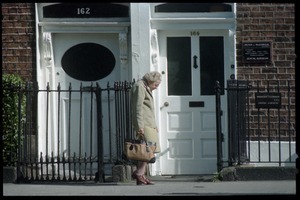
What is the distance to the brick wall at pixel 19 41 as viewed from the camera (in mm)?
14555

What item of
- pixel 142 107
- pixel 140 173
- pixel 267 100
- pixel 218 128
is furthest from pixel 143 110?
pixel 267 100

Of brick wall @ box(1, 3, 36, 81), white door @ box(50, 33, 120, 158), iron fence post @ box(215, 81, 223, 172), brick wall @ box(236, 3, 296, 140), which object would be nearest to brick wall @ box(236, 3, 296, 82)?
brick wall @ box(236, 3, 296, 140)

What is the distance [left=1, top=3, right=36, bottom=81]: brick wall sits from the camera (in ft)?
47.8

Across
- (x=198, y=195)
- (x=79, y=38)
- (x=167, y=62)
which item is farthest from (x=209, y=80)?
(x=198, y=195)

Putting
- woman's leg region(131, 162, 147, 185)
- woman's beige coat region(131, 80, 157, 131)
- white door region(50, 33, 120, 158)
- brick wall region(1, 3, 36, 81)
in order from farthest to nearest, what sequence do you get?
white door region(50, 33, 120, 158) → brick wall region(1, 3, 36, 81) → woman's leg region(131, 162, 147, 185) → woman's beige coat region(131, 80, 157, 131)

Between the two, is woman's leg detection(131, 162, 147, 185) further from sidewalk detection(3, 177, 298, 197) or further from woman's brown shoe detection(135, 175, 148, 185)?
sidewalk detection(3, 177, 298, 197)

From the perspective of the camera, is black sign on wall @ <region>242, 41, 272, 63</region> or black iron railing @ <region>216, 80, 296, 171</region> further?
black sign on wall @ <region>242, 41, 272, 63</region>

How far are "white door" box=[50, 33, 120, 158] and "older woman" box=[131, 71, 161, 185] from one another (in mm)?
1785

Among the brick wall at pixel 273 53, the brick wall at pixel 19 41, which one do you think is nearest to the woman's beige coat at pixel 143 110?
the brick wall at pixel 273 53

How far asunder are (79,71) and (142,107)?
2.38 m

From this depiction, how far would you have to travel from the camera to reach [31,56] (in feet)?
47.8

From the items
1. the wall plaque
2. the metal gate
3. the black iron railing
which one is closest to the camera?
the metal gate

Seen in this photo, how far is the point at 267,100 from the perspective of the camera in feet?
45.4

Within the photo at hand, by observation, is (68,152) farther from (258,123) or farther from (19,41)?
(258,123)
